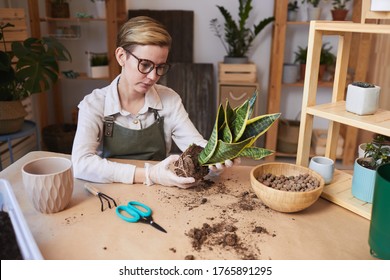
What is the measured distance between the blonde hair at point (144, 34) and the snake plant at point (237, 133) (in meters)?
0.44

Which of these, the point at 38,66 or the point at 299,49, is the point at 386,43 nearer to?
the point at 299,49

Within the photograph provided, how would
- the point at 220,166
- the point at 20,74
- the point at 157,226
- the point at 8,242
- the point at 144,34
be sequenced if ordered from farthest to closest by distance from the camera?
the point at 20,74
the point at 144,34
the point at 220,166
the point at 157,226
the point at 8,242

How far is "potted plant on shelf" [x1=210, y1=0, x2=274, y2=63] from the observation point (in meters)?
3.26

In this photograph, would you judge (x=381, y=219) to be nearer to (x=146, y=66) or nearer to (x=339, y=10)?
(x=146, y=66)

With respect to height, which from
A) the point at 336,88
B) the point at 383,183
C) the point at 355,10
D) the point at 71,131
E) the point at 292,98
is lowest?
the point at 71,131

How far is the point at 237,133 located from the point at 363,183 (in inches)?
16.9

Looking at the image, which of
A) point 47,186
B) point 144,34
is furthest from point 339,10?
point 47,186

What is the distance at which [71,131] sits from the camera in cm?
349

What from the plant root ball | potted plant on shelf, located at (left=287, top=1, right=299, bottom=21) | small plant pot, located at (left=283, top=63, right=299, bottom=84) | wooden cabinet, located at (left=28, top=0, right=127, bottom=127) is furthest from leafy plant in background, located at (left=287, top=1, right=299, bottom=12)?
the plant root ball

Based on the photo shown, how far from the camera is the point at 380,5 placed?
3.74 feet

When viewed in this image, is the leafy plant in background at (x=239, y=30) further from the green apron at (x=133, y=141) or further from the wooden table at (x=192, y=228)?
the wooden table at (x=192, y=228)
